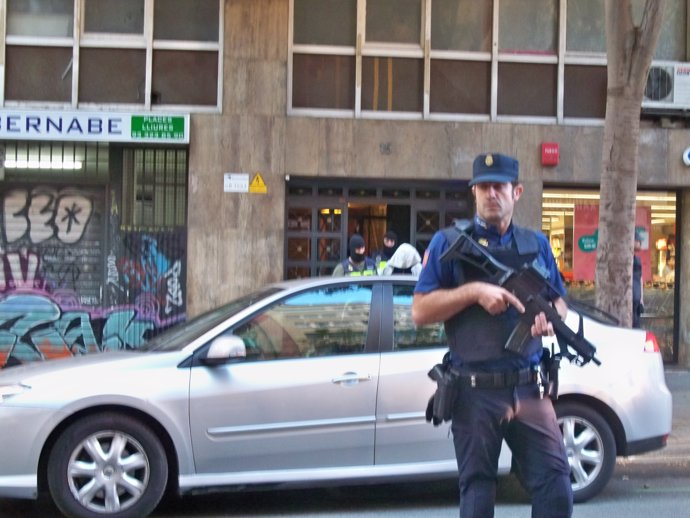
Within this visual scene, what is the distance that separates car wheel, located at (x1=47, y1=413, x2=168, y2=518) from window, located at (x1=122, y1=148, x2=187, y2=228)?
6.05 meters

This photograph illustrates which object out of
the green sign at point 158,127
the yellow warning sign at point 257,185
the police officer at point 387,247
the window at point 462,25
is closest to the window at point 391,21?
the window at point 462,25

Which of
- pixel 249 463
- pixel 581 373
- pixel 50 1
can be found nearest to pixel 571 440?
pixel 581 373

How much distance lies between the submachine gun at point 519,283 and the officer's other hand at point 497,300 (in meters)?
0.04

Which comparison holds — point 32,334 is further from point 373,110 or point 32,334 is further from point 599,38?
point 599,38

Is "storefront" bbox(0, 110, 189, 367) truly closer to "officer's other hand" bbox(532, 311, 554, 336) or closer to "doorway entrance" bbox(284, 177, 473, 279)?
"doorway entrance" bbox(284, 177, 473, 279)

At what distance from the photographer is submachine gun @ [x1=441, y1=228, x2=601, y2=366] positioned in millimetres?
3256

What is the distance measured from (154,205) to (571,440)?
6942 millimetres

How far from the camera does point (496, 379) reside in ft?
10.9

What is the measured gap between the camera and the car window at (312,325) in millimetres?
5277

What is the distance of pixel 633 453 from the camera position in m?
5.60

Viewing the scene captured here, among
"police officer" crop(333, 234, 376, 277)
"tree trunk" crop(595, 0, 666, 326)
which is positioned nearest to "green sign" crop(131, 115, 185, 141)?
"police officer" crop(333, 234, 376, 277)

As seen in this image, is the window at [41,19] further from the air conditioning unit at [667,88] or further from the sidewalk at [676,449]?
the sidewalk at [676,449]

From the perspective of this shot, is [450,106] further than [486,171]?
Yes

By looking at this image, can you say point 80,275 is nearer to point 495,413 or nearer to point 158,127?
point 158,127
